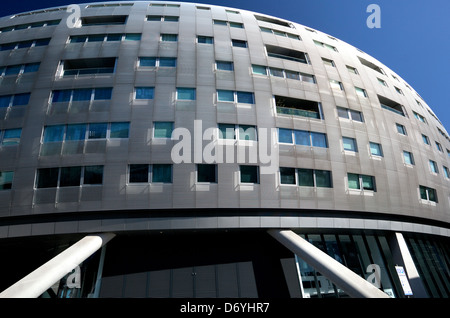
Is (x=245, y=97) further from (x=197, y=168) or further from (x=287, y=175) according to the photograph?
(x=197, y=168)

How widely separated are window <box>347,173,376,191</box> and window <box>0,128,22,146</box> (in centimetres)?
2489

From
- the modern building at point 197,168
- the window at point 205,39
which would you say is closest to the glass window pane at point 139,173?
the modern building at point 197,168

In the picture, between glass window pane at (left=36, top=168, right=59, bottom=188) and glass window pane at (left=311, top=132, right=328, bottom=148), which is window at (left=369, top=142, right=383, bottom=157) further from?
glass window pane at (left=36, top=168, right=59, bottom=188)

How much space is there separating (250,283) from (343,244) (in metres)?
8.17

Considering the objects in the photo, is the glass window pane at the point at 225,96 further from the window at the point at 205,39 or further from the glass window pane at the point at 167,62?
the window at the point at 205,39

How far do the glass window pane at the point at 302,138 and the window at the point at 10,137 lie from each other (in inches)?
805

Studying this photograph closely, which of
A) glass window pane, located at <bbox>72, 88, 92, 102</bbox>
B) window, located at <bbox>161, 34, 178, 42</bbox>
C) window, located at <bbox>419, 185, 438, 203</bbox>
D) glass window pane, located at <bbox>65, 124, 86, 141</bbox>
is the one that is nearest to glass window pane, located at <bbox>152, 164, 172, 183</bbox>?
glass window pane, located at <bbox>65, 124, 86, 141</bbox>

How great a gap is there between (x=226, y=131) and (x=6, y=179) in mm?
15508

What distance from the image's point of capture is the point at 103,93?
1911 centimetres

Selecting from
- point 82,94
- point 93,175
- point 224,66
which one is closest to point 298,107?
point 224,66

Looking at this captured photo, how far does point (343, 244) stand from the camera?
19188mm
